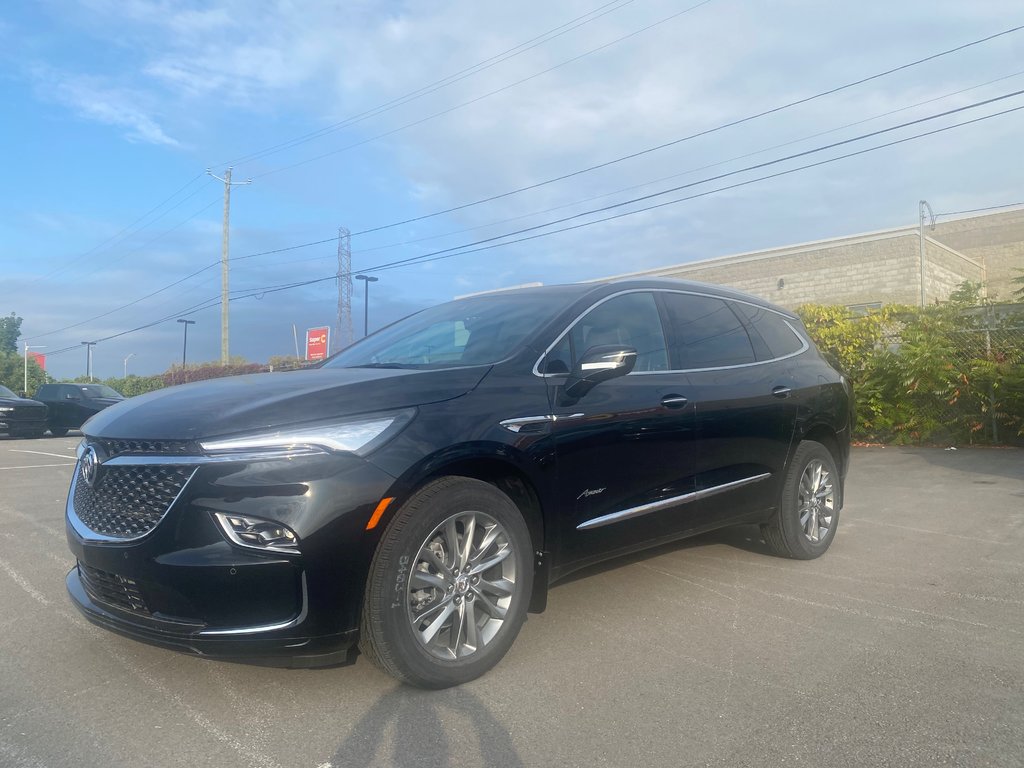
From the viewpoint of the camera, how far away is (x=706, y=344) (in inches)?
194

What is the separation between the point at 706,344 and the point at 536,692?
2.45m

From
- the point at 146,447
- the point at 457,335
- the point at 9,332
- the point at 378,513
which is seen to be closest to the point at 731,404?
the point at 457,335

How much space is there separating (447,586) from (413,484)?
0.46 meters

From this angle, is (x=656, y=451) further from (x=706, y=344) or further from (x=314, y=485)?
(x=314, y=485)

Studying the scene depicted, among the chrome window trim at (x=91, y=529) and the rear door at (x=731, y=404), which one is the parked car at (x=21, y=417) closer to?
the chrome window trim at (x=91, y=529)

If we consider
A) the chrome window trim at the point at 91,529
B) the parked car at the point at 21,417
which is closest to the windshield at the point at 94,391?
the parked car at the point at 21,417

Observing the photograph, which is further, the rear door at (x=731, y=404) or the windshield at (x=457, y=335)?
the rear door at (x=731, y=404)

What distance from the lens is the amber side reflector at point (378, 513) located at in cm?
303

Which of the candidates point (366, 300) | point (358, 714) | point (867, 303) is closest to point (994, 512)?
point (358, 714)

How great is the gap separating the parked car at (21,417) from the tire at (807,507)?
65.2 feet

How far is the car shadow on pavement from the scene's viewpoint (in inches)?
109

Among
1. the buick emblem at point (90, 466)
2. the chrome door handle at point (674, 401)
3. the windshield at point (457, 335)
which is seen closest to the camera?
the buick emblem at point (90, 466)

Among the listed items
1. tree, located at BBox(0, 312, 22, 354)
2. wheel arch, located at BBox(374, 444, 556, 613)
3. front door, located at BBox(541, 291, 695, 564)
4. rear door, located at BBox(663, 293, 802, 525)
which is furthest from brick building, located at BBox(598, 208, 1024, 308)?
tree, located at BBox(0, 312, 22, 354)

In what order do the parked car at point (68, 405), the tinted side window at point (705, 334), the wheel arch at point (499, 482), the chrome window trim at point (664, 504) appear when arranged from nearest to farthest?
1. the wheel arch at point (499, 482)
2. the chrome window trim at point (664, 504)
3. the tinted side window at point (705, 334)
4. the parked car at point (68, 405)
